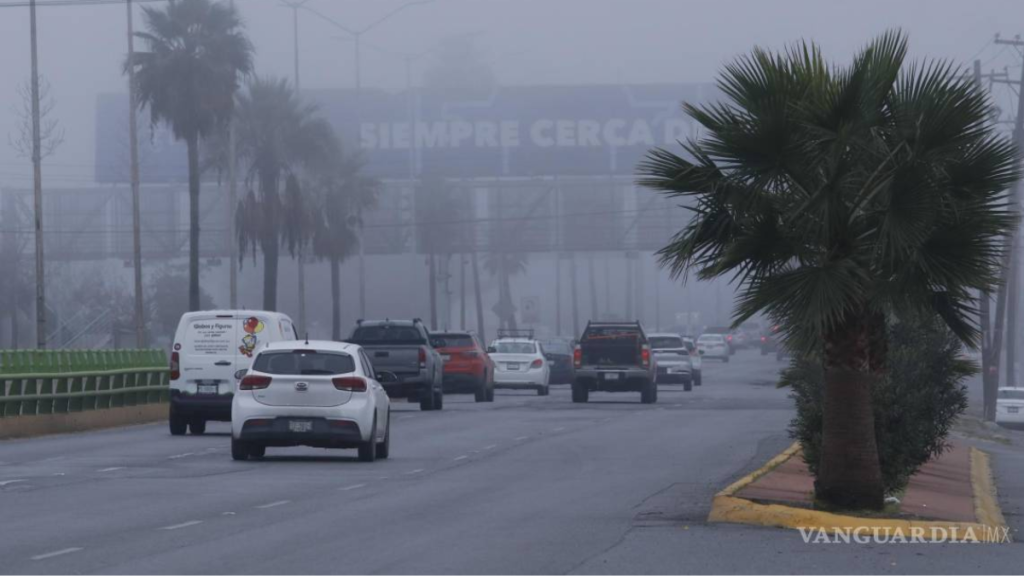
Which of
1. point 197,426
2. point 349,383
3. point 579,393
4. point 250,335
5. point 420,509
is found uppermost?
point 250,335

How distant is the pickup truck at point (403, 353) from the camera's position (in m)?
35.3

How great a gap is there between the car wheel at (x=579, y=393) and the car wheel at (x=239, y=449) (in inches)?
774

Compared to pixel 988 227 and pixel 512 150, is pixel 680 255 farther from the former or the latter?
pixel 512 150

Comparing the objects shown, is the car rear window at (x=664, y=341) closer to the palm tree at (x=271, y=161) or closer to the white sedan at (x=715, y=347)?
the palm tree at (x=271, y=161)

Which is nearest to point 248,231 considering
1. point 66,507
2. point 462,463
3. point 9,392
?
point 9,392

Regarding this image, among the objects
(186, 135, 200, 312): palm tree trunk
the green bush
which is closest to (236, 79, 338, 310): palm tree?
(186, 135, 200, 312): palm tree trunk

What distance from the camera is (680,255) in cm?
1470

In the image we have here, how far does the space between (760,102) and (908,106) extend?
1.28 meters

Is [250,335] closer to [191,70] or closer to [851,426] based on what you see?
[851,426]

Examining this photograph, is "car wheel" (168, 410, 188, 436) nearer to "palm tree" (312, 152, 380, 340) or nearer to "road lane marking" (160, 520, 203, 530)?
"road lane marking" (160, 520, 203, 530)

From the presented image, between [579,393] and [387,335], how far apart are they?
23.4 ft

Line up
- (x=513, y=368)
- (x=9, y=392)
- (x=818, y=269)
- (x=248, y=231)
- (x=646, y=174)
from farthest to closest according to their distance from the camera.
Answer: (x=248, y=231), (x=513, y=368), (x=9, y=392), (x=646, y=174), (x=818, y=269)

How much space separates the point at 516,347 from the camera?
4816 cm

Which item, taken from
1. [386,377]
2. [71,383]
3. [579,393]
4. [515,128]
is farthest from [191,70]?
[515,128]
